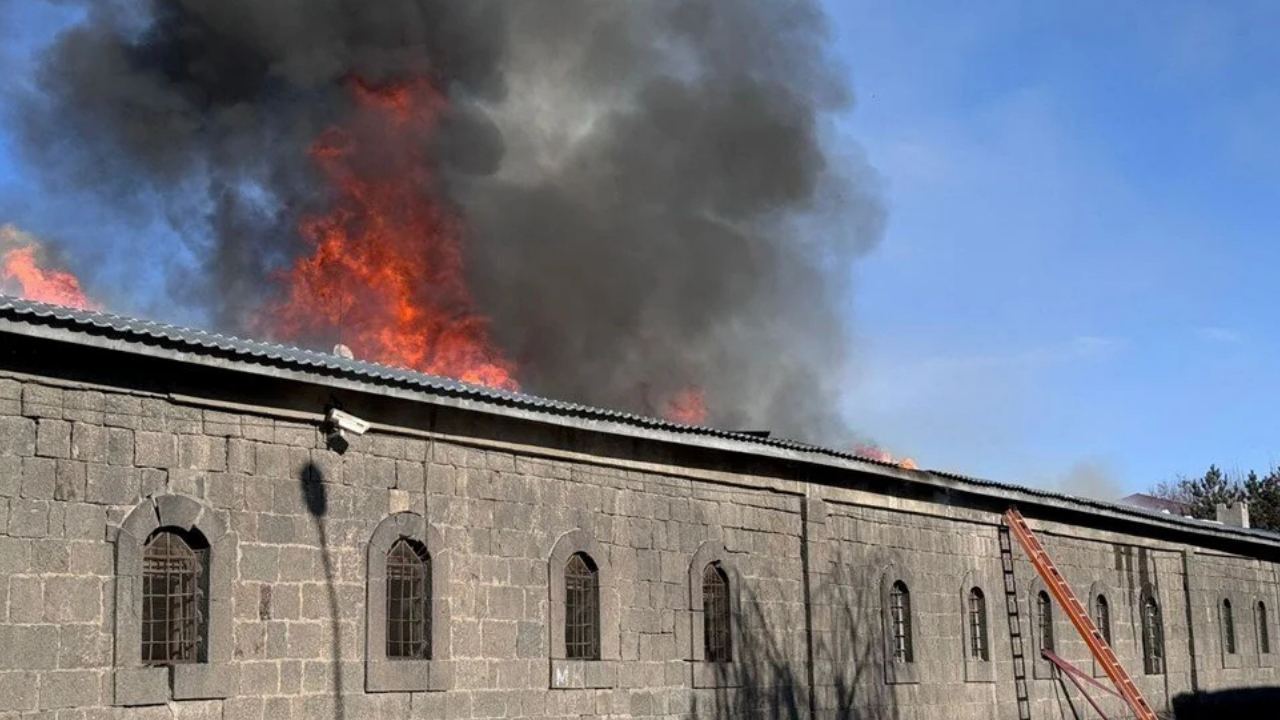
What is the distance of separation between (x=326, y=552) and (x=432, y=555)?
1.38 m

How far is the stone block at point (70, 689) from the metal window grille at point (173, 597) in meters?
0.65

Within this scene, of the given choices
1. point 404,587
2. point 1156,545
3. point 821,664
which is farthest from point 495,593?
point 1156,545

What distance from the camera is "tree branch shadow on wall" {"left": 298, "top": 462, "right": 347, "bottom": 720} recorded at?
1507 cm

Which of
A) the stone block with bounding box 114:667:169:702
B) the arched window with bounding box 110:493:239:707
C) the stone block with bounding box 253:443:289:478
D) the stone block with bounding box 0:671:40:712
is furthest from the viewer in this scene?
the stone block with bounding box 253:443:289:478

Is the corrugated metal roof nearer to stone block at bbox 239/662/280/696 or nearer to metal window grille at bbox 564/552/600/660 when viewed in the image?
metal window grille at bbox 564/552/600/660

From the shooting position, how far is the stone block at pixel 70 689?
12633 millimetres

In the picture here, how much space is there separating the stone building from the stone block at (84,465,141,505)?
0.02 metres

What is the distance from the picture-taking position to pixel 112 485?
1338 cm

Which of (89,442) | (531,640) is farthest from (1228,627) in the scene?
(89,442)

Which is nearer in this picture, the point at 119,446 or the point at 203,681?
the point at 119,446

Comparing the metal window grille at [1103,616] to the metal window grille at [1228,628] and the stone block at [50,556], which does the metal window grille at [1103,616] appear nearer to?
the metal window grille at [1228,628]

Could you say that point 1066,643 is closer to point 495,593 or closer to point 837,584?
point 837,584

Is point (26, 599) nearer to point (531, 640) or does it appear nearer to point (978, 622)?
point (531, 640)

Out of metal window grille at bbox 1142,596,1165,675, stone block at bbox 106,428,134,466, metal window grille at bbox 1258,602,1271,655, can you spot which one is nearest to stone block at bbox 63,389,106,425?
stone block at bbox 106,428,134,466
